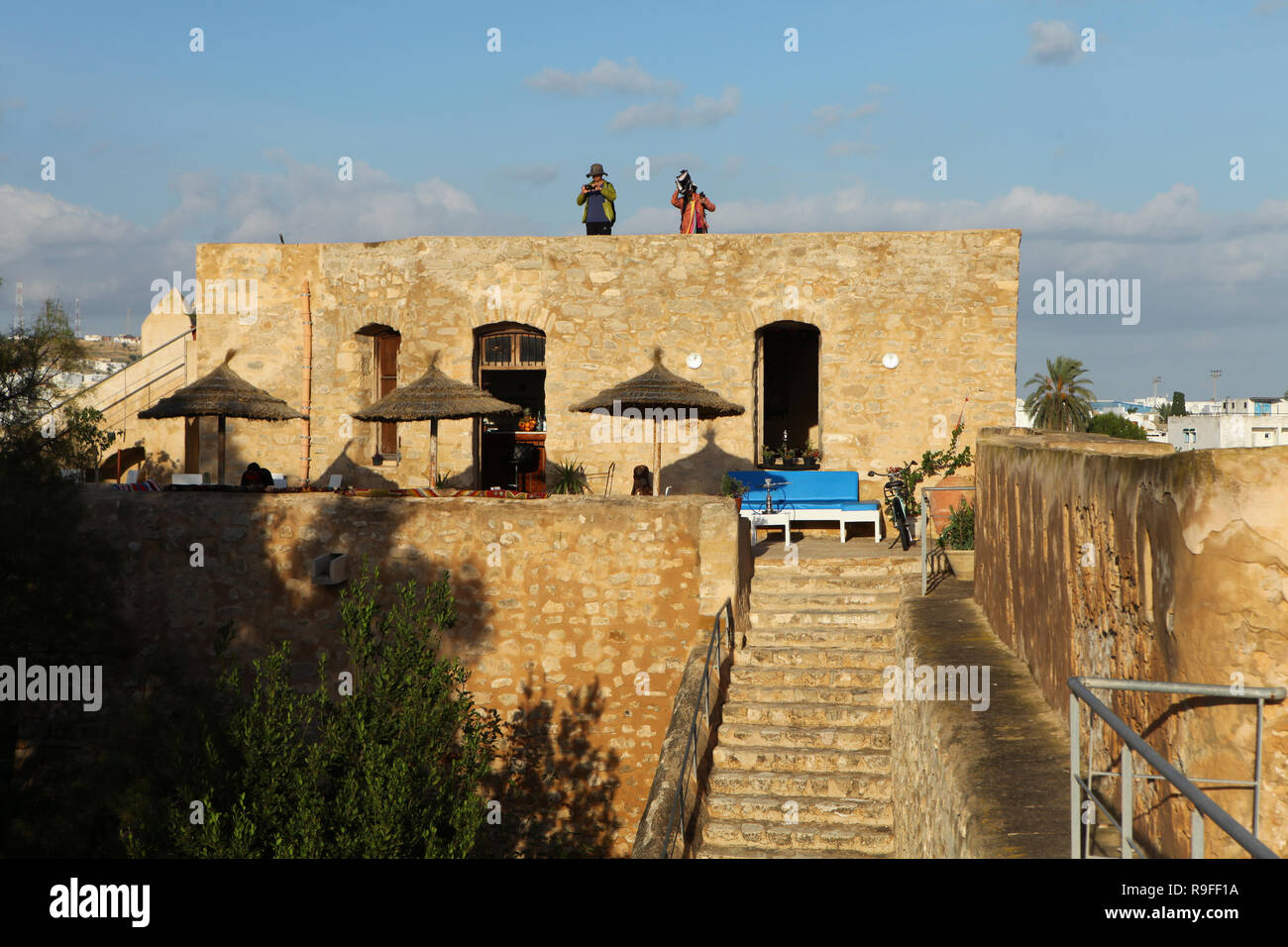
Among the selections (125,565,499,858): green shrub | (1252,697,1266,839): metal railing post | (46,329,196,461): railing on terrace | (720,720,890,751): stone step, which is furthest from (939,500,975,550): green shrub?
(46,329,196,461): railing on terrace

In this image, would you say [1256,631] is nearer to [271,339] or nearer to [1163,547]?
[1163,547]

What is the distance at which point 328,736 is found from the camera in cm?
780

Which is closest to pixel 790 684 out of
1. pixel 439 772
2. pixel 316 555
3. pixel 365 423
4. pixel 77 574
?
pixel 439 772

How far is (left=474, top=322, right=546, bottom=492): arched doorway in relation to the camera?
15.9 meters

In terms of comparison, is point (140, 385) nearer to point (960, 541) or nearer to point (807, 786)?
point (960, 541)

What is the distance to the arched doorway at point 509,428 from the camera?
15859 millimetres

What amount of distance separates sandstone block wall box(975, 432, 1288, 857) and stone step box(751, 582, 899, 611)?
5200 millimetres

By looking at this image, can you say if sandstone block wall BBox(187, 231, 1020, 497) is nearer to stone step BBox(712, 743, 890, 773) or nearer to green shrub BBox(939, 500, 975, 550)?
green shrub BBox(939, 500, 975, 550)

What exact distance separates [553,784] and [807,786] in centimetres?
303

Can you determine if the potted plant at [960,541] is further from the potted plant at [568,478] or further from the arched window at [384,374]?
the arched window at [384,374]

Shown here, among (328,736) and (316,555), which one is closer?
(328,736)

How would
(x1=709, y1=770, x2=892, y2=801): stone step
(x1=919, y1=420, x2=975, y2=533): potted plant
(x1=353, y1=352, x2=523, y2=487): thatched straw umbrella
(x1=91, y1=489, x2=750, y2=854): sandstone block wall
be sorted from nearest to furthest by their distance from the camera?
1. (x1=709, y1=770, x2=892, y2=801): stone step
2. (x1=91, y1=489, x2=750, y2=854): sandstone block wall
3. (x1=353, y1=352, x2=523, y2=487): thatched straw umbrella
4. (x1=919, y1=420, x2=975, y2=533): potted plant

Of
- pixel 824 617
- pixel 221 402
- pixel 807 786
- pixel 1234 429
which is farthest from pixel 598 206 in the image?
pixel 1234 429
